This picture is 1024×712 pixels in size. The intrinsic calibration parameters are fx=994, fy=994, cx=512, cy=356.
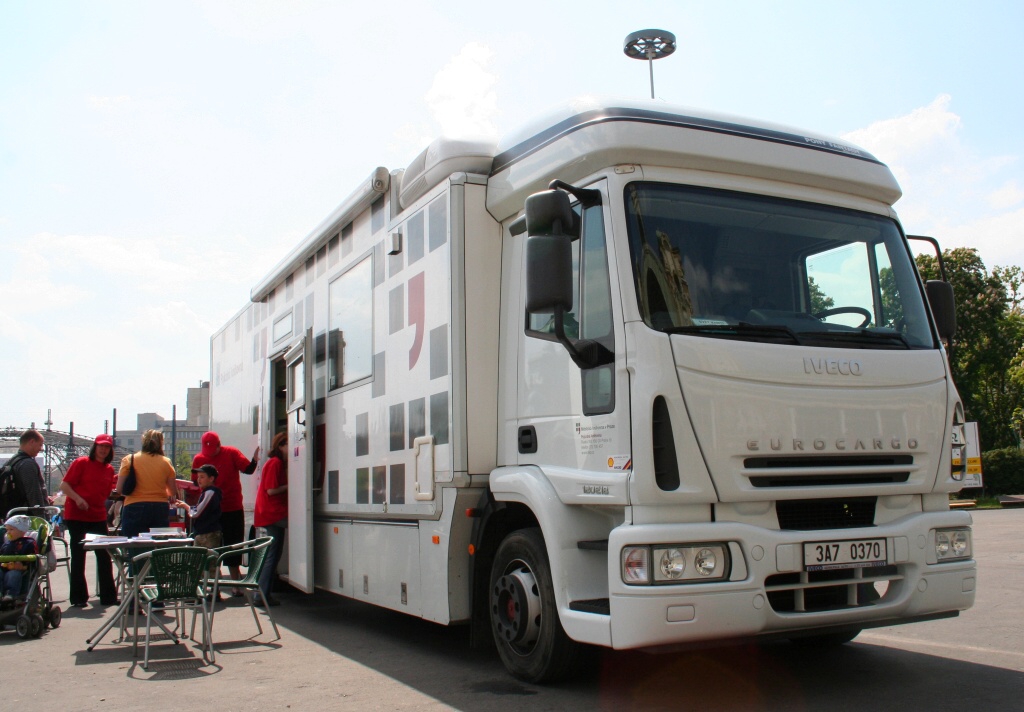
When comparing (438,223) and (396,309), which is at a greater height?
(438,223)

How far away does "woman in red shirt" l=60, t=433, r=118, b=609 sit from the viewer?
9.93 m

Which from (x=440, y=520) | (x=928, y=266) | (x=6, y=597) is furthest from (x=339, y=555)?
(x=928, y=266)

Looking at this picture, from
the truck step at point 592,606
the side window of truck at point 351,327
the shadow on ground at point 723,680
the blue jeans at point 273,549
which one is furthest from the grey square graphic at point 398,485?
the blue jeans at point 273,549

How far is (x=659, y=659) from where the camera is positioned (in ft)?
20.8

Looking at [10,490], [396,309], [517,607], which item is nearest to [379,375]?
[396,309]

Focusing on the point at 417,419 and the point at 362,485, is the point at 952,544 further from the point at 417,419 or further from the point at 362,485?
the point at 362,485

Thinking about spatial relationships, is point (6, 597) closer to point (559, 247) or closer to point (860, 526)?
point (559, 247)

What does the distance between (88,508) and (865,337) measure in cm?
785

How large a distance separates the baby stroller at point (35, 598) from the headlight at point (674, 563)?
19.0ft

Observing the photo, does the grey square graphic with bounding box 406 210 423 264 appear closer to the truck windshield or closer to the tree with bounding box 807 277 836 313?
the truck windshield

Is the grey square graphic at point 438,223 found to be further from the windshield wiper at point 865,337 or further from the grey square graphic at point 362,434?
the windshield wiper at point 865,337

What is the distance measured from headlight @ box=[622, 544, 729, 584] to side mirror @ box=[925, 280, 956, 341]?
238cm

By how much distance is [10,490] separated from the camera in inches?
383

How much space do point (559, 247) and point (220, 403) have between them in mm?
9304
